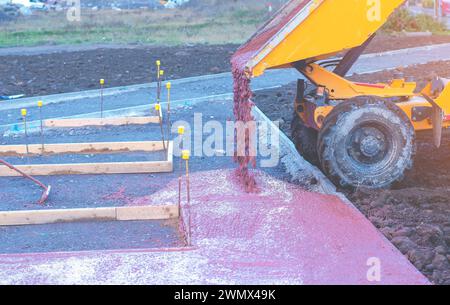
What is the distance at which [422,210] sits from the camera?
7.17 metres

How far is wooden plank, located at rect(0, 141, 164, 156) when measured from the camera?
34.4 feet

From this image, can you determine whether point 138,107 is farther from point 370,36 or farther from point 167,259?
point 167,259

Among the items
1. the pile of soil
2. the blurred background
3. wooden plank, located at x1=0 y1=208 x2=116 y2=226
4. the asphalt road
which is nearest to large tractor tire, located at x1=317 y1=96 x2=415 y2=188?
wooden plank, located at x1=0 y1=208 x2=116 y2=226

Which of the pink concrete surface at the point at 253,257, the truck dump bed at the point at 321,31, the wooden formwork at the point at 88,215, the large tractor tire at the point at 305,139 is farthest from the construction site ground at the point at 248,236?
the truck dump bed at the point at 321,31

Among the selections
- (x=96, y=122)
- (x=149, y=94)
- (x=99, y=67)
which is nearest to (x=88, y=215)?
(x=96, y=122)

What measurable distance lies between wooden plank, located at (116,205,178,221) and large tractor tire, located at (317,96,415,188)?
170 cm

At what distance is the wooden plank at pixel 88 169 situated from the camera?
935 cm

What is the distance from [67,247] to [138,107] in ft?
24.4

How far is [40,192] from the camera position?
28.5ft

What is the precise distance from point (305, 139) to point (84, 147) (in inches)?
132

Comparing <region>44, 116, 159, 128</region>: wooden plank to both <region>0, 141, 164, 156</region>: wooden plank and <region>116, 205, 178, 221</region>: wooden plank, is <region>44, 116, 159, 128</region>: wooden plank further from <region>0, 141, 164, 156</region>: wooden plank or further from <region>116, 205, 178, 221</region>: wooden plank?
<region>116, 205, 178, 221</region>: wooden plank

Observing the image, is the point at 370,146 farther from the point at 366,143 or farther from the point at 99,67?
the point at 99,67

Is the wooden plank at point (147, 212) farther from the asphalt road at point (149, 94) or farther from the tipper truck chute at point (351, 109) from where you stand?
the asphalt road at point (149, 94)

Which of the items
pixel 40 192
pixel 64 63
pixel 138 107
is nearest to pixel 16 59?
pixel 64 63
